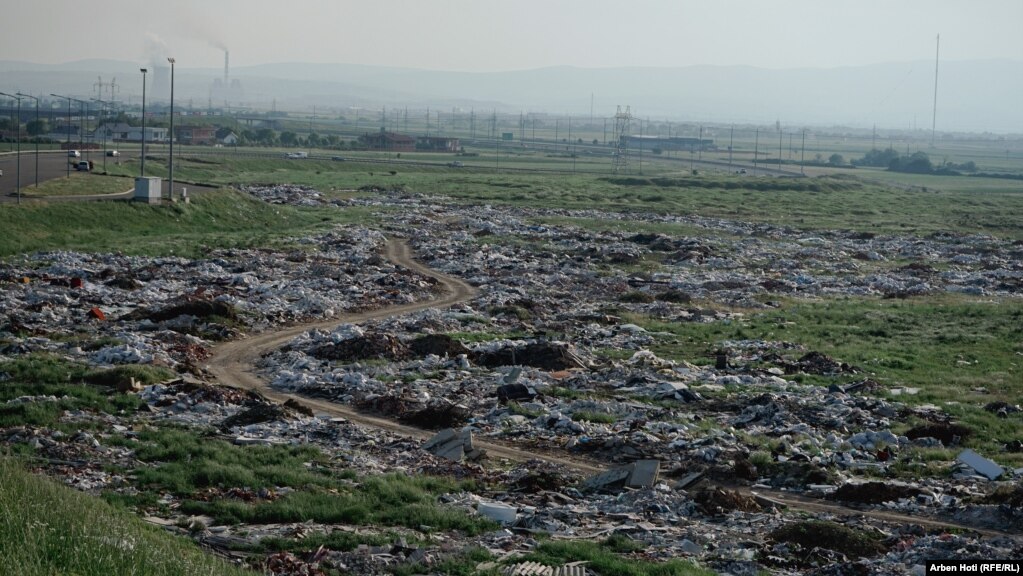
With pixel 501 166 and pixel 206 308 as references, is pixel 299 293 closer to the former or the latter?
pixel 206 308

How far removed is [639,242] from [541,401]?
1262 inches

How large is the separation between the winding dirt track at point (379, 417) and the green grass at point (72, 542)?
7.16 m

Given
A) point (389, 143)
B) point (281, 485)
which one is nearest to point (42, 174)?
point (281, 485)

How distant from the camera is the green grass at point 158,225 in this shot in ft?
124

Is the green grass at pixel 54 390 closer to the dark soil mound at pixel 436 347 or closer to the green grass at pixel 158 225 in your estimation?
the dark soil mound at pixel 436 347

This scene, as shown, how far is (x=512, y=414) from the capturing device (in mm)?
18250

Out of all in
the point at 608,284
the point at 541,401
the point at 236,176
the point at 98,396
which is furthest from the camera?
the point at 236,176

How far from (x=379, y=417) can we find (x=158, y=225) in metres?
30.3

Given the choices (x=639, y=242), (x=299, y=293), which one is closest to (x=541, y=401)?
(x=299, y=293)

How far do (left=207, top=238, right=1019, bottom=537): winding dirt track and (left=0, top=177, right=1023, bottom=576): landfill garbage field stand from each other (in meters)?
0.08

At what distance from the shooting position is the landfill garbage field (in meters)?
12.0

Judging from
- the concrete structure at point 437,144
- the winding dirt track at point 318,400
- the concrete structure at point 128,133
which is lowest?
the winding dirt track at point 318,400

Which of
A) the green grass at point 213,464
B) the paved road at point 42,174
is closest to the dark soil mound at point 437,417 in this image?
the green grass at point 213,464

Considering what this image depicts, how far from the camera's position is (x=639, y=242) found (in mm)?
50594
